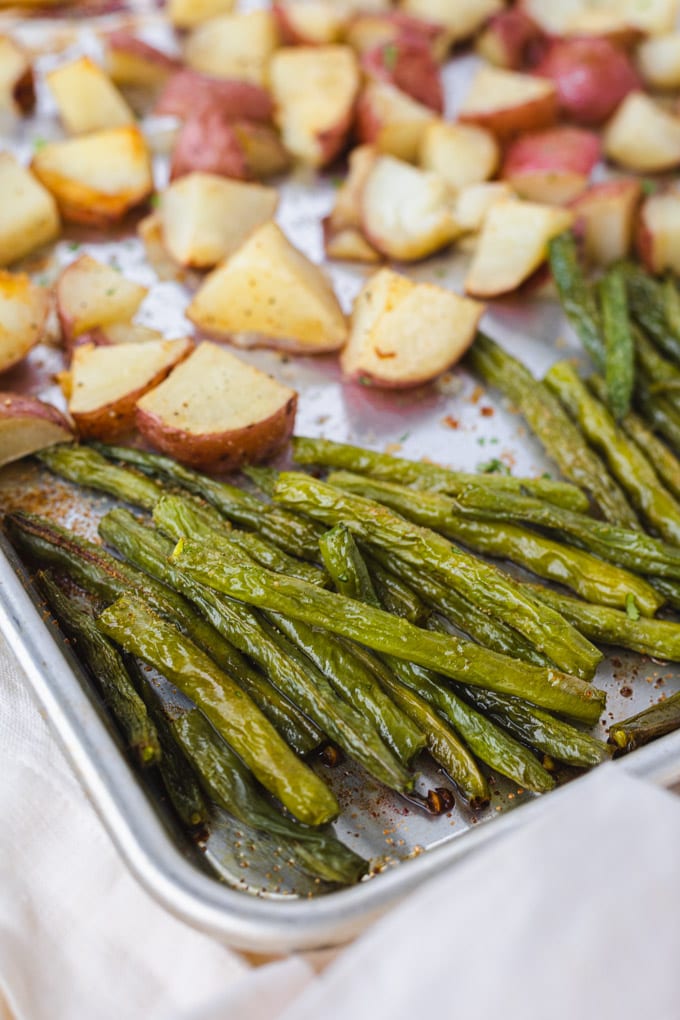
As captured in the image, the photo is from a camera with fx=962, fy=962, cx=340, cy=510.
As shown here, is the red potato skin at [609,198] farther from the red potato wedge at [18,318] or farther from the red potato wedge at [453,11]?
the red potato wedge at [18,318]

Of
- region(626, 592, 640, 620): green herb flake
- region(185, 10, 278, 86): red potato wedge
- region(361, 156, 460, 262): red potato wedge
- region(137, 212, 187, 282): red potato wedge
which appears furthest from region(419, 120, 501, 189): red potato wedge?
region(626, 592, 640, 620): green herb flake

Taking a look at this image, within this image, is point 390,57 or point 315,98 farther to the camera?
point 390,57

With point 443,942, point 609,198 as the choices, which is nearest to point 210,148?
point 609,198

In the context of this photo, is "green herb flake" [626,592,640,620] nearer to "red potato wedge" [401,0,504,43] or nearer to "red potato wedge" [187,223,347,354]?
"red potato wedge" [187,223,347,354]

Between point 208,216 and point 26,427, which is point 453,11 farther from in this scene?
point 26,427

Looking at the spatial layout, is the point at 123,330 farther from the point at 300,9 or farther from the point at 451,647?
the point at 300,9

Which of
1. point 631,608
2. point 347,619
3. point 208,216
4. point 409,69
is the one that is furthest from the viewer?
point 409,69

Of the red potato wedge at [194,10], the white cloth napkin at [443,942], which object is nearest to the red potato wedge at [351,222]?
the red potato wedge at [194,10]
